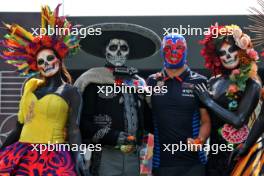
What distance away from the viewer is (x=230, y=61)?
5.04 m

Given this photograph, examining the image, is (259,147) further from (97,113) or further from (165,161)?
(97,113)

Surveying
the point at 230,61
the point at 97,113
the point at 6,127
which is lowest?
the point at 6,127

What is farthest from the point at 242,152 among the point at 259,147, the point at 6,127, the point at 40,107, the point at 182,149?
the point at 6,127

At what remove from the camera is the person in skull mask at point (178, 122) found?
188 inches

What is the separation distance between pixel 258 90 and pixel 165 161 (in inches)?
37.4

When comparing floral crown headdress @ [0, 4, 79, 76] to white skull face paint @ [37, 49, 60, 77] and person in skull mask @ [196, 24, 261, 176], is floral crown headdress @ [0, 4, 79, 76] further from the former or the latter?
person in skull mask @ [196, 24, 261, 176]

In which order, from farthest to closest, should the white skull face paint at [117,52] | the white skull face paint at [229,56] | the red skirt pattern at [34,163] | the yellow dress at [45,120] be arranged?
the white skull face paint at [117,52] → the white skull face paint at [229,56] → the yellow dress at [45,120] → the red skirt pattern at [34,163]

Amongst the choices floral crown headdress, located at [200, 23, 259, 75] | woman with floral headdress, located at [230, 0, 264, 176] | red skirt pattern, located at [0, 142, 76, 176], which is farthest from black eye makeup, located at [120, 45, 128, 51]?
woman with floral headdress, located at [230, 0, 264, 176]

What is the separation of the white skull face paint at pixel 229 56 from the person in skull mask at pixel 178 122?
0.93ft

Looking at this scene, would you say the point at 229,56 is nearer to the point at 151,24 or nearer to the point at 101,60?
the point at 101,60

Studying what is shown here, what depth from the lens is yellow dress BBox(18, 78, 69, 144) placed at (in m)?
4.77

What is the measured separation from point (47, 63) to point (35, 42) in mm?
214

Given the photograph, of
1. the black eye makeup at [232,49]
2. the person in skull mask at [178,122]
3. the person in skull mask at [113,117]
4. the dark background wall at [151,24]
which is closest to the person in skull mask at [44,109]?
the person in skull mask at [113,117]

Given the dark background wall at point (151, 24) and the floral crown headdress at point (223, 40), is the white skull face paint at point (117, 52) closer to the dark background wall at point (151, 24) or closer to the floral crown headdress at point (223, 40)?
the floral crown headdress at point (223, 40)
